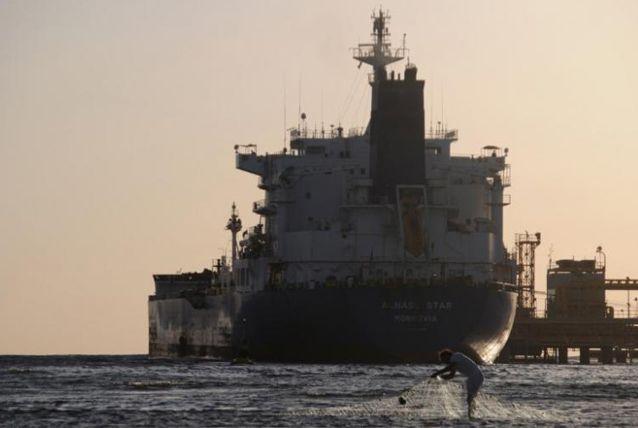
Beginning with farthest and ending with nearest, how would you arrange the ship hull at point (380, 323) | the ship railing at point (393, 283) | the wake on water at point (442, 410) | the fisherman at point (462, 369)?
1. the ship railing at point (393, 283)
2. the ship hull at point (380, 323)
3. the wake on water at point (442, 410)
4. the fisherman at point (462, 369)

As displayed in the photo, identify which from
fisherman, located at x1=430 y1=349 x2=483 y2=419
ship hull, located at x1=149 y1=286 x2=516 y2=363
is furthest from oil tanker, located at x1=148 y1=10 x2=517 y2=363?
fisherman, located at x1=430 y1=349 x2=483 y2=419

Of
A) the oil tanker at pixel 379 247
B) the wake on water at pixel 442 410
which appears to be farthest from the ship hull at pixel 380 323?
the wake on water at pixel 442 410

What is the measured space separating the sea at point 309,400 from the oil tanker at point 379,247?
8.32 meters

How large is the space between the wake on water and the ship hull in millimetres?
37194

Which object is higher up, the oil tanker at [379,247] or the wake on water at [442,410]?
the oil tanker at [379,247]

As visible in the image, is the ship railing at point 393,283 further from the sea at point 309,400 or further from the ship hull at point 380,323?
the sea at point 309,400

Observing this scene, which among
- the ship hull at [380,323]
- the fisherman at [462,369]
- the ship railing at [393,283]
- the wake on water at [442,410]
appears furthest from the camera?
the ship railing at [393,283]

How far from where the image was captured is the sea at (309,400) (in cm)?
5334

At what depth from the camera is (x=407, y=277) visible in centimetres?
10431

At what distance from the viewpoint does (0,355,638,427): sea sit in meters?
53.3

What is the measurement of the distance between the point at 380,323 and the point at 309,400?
3637 cm

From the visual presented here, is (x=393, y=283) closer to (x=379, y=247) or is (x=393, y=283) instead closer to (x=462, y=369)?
(x=379, y=247)

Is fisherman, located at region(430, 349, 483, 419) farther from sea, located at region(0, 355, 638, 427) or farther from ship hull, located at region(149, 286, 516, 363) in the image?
ship hull, located at region(149, 286, 516, 363)

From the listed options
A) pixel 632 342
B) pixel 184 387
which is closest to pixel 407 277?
pixel 184 387
